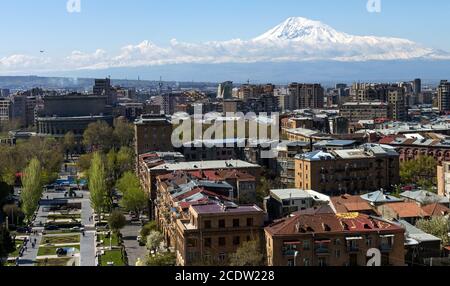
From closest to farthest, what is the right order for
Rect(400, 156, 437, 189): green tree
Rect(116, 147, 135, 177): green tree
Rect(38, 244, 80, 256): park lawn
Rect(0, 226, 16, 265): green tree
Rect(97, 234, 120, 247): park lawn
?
Rect(0, 226, 16, 265): green tree < Rect(38, 244, 80, 256): park lawn < Rect(97, 234, 120, 247): park lawn < Rect(400, 156, 437, 189): green tree < Rect(116, 147, 135, 177): green tree

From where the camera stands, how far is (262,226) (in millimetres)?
8781

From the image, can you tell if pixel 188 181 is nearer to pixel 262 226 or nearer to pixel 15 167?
pixel 262 226

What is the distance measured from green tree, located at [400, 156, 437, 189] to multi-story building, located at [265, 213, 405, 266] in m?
10.5

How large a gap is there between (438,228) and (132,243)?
593 cm

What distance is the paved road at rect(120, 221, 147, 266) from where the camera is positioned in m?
11.3

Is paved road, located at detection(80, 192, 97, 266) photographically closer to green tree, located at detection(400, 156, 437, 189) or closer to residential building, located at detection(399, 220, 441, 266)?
residential building, located at detection(399, 220, 441, 266)

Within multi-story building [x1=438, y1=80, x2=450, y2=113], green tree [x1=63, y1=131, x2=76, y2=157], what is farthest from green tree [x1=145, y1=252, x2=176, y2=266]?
multi-story building [x1=438, y1=80, x2=450, y2=113]

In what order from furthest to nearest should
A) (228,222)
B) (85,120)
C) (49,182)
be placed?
1. (85,120)
2. (49,182)
3. (228,222)

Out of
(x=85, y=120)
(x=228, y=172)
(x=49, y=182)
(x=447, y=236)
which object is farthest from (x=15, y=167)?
(x=447, y=236)

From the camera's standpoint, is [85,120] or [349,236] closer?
[349,236]

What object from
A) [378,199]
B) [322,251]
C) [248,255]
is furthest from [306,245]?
[378,199]

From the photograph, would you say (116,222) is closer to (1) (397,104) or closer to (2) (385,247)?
(2) (385,247)

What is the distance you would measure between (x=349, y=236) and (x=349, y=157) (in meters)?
8.81

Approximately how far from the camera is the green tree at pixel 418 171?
59.6 ft
